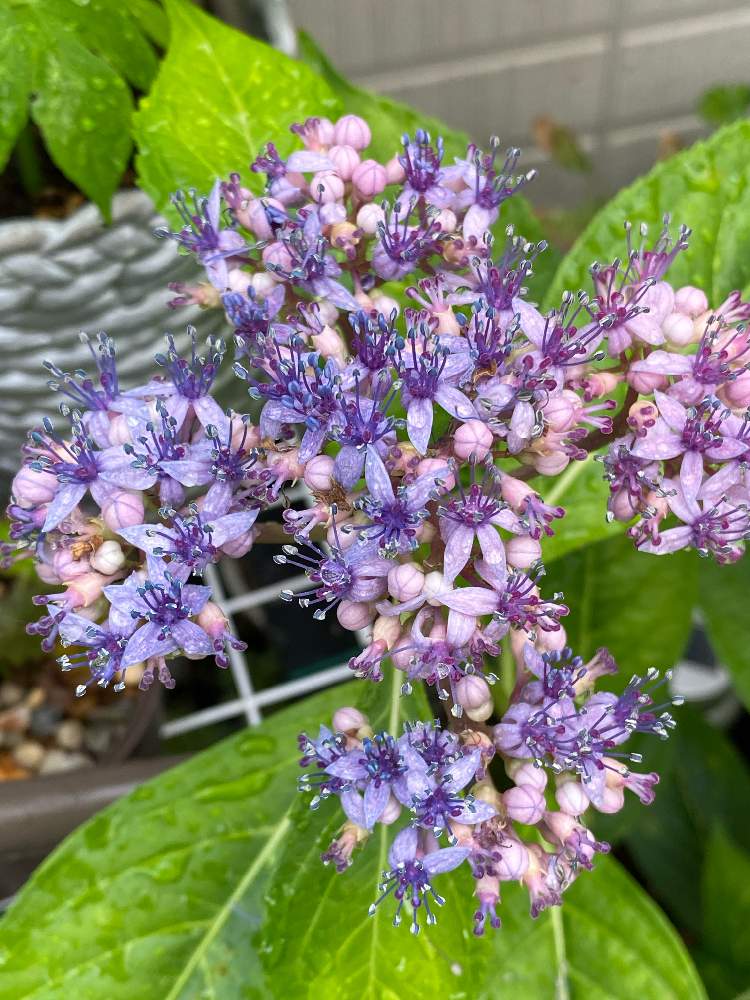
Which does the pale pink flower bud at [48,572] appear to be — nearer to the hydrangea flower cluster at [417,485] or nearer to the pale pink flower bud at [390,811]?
the hydrangea flower cluster at [417,485]

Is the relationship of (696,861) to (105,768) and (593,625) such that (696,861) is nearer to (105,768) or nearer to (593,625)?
(593,625)

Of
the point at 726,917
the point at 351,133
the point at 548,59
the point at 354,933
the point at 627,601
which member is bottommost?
the point at 726,917

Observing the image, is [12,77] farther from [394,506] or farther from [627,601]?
[627,601]

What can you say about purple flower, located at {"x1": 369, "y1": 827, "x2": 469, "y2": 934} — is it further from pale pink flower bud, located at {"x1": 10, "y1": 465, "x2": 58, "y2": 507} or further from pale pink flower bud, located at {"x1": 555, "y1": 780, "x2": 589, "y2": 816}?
pale pink flower bud, located at {"x1": 10, "y1": 465, "x2": 58, "y2": 507}

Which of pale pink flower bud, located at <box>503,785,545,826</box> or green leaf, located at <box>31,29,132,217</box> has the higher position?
green leaf, located at <box>31,29,132,217</box>

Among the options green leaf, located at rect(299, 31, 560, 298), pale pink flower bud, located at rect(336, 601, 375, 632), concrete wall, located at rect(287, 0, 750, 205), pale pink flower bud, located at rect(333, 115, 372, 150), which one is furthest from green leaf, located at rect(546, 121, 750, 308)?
concrete wall, located at rect(287, 0, 750, 205)

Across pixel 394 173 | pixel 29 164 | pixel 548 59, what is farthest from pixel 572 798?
pixel 548 59

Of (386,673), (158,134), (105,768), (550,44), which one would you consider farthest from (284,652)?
(550,44)
